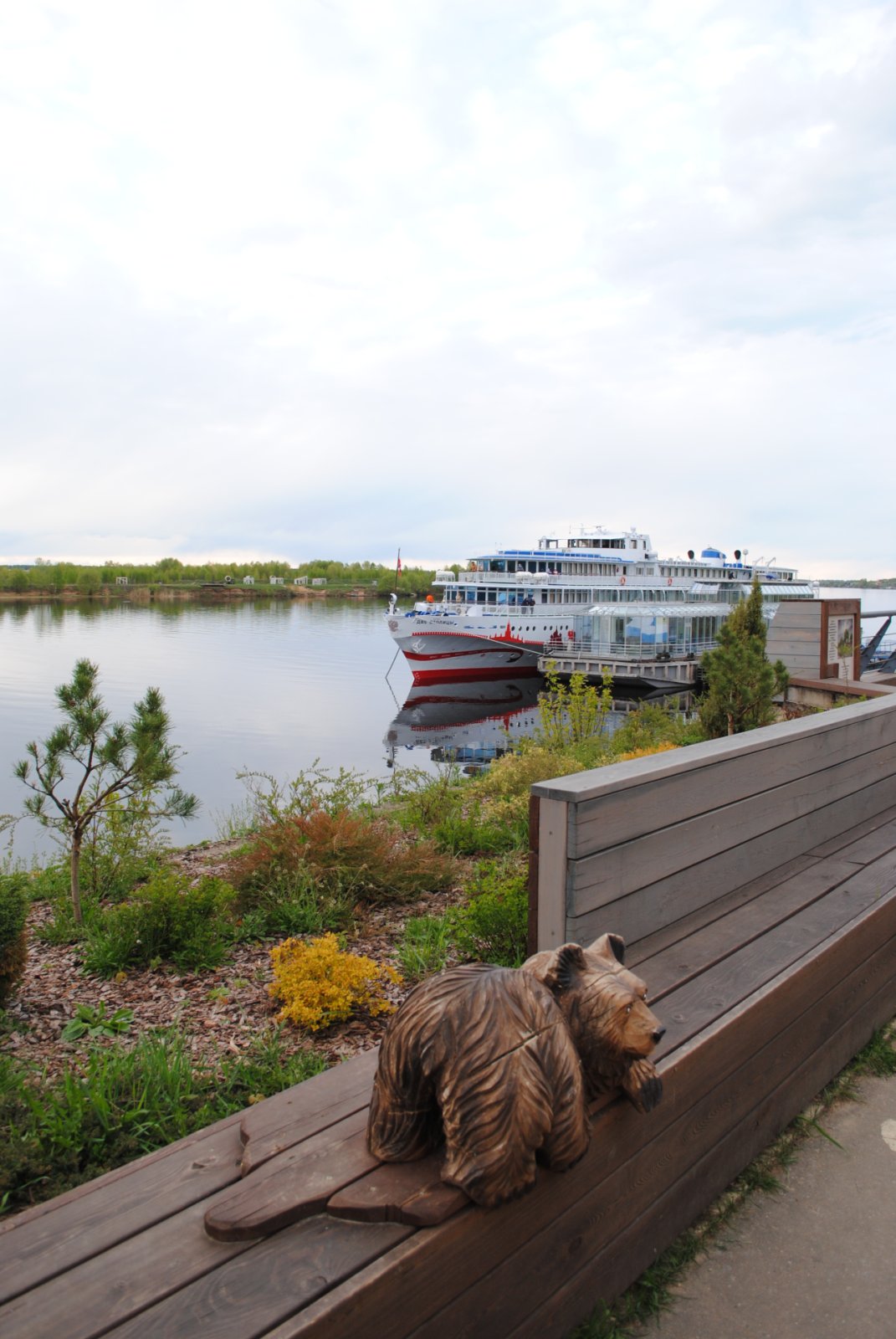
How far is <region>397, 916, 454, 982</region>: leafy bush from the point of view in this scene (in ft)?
13.7

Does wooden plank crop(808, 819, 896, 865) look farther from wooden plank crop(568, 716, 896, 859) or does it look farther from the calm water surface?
the calm water surface

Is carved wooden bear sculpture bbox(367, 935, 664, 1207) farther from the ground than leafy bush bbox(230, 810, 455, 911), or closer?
farther from the ground

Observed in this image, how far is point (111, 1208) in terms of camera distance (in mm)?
1875

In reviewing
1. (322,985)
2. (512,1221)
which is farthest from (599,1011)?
(322,985)

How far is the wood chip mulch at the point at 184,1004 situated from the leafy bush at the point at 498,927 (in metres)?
0.40

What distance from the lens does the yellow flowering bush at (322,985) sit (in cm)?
352

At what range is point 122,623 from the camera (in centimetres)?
6275

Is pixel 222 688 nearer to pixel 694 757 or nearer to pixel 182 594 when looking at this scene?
pixel 694 757

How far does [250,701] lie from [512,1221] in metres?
27.7

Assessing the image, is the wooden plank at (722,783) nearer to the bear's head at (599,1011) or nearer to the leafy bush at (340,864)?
the bear's head at (599,1011)

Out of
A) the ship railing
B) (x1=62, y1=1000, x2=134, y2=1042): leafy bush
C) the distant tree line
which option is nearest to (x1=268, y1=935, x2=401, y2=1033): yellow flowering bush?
(x1=62, y1=1000, x2=134, y2=1042): leafy bush

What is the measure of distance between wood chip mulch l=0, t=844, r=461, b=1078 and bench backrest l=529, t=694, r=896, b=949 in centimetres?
127

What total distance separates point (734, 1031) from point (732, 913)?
3.33ft

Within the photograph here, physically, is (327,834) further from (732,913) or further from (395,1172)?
(395,1172)
